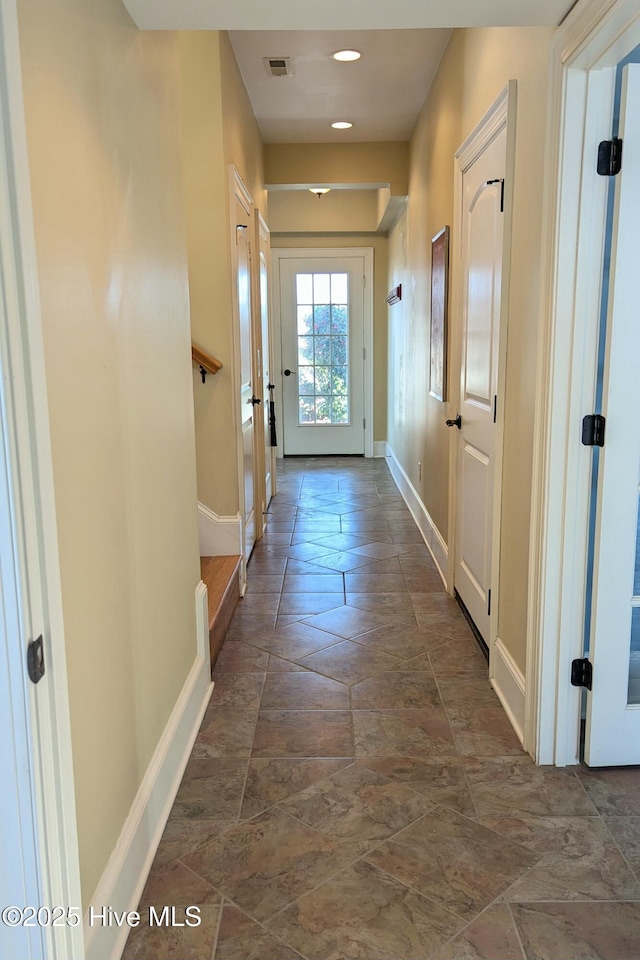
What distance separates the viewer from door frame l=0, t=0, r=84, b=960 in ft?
2.96

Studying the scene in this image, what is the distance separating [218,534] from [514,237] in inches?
83.5

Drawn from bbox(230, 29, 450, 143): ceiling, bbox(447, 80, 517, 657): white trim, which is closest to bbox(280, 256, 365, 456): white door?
bbox(230, 29, 450, 143): ceiling

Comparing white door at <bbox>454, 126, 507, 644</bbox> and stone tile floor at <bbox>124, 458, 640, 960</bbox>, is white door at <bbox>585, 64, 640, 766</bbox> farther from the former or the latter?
white door at <bbox>454, 126, 507, 644</bbox>

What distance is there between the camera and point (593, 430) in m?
2.00

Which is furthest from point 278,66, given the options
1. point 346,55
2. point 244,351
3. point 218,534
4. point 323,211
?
point 323,211

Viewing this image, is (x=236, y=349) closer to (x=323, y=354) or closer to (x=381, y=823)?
(x=381, y=823)

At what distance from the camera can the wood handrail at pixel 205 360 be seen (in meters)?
3.45

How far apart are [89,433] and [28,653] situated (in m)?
0.55

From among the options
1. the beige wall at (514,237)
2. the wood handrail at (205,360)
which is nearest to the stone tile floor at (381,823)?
the beige wall at (514,237)

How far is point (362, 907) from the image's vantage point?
5.37 ft

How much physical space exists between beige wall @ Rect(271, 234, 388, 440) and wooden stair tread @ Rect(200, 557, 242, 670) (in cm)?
468

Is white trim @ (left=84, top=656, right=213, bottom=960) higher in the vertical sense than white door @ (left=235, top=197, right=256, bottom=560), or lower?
lower

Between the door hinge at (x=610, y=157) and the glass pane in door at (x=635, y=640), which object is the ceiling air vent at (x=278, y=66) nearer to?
the door hinge at (x=610, y=157)

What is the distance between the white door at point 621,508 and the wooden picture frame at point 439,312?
1.83 m
